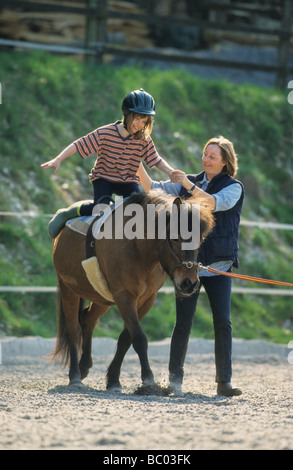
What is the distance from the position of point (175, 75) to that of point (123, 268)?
8903 millimetres

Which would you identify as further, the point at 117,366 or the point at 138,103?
the point at 117,366

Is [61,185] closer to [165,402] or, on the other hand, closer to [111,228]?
[111,228]

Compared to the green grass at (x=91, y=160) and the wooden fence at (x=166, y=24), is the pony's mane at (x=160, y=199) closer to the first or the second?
the green grass at (x=91, y=160)

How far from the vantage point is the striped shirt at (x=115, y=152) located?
6.51m

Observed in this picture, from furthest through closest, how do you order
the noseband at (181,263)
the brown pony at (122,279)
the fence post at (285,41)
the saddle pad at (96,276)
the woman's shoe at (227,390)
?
1. the fence post at (285,41)
2. the saddle pad at (96,276)
3. the woman's shoe at (227,390)
4. the brown pony at (122,279)
5. the noseband at (181,263)

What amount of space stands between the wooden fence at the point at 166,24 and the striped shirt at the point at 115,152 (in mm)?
6489

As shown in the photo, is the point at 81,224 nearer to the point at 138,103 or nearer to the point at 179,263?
the point at 138,103

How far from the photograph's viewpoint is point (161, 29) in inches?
621

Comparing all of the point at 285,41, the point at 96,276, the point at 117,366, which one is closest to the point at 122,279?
the point at 96,276

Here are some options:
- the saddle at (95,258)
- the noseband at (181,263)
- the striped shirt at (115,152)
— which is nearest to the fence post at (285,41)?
the striped shirt at (115,152)

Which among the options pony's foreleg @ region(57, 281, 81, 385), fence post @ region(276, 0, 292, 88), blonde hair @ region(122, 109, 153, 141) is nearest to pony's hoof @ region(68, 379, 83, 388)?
pony's foreleg @ region(57, 281, 81, 385)

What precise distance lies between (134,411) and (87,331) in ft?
7.44

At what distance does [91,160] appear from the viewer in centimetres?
1194

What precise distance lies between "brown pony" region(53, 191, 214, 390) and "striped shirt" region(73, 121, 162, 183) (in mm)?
398
